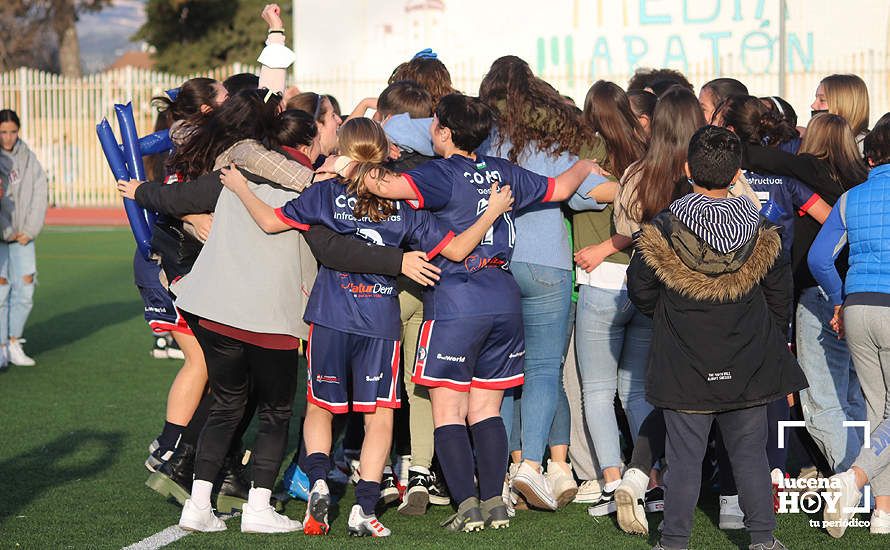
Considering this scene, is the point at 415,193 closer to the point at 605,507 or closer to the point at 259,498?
the point at 259,498

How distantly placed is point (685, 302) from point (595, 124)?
1.46 metres

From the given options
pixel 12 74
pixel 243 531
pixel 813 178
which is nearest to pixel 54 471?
pixel 243 531

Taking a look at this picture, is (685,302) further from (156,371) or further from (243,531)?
(156,371)

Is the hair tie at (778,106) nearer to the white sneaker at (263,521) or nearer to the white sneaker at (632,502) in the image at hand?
the white sneaker at (632,502)

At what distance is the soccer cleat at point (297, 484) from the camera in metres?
5.85

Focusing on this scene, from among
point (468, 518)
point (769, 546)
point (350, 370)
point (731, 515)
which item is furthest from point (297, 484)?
point (769, 546)

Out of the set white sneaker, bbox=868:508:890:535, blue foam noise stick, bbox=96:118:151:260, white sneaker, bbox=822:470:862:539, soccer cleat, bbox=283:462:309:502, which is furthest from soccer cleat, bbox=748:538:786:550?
blue foam noise stick, bbox=96:118:151:260

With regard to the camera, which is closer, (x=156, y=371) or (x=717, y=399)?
(x=717, y=399)

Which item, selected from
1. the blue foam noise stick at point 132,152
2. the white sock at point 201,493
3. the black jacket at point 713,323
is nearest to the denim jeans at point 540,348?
the black jacket at point 713,323

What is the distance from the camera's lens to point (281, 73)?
605cm

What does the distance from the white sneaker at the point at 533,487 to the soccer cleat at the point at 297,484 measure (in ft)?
3.60

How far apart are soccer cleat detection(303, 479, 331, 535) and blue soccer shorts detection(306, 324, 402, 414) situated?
1.13 feet

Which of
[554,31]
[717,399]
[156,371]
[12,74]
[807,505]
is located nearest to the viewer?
[717,399]

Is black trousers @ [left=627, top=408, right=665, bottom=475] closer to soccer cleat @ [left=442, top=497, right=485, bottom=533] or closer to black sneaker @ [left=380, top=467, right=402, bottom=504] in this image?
soccer cleat @ [left=442, top=497, right=485, bottom=533]
